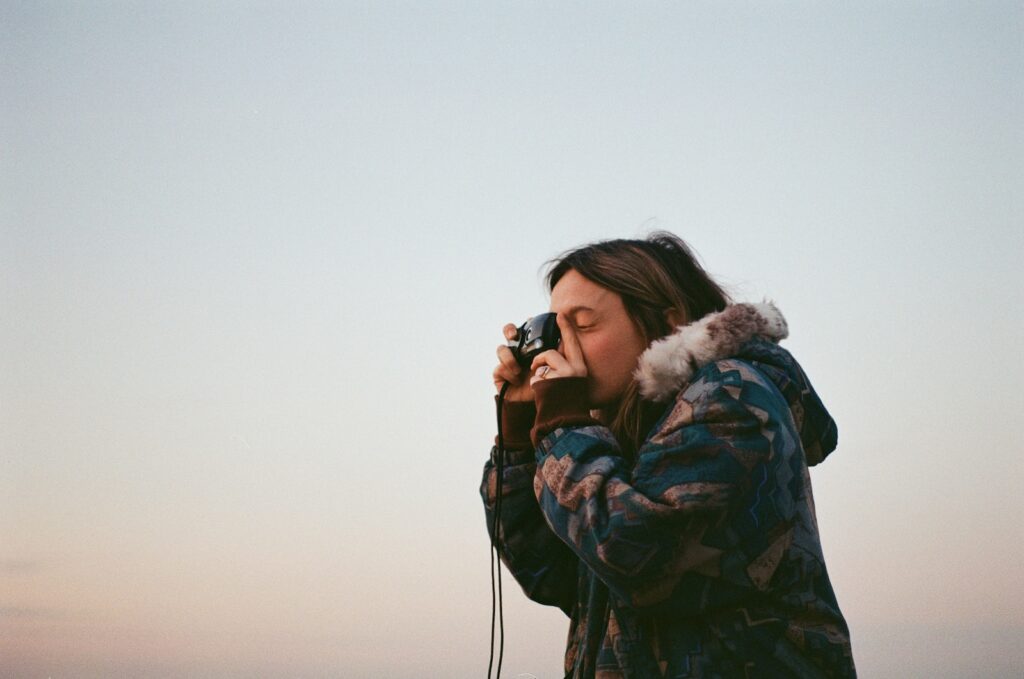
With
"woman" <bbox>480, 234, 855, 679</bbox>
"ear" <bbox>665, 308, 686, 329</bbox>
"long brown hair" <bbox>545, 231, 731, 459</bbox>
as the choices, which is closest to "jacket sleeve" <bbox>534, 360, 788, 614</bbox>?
"woman" <bbox>480, 234, 855, 679</bbox>

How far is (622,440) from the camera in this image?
7.48 feet

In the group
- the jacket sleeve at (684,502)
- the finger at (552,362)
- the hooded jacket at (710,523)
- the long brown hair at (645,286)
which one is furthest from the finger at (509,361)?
the jacket sleeve at (684,502)

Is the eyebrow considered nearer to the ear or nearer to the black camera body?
the black camera body

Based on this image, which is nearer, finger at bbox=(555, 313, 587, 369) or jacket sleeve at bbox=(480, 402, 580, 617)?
finger at bbox=(555, 313, 587, 369)

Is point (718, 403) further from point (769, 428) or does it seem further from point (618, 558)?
point (618, 558)

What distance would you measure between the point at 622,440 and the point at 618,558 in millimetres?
488

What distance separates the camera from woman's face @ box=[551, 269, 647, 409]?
2254 millimetres

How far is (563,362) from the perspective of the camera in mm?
2205

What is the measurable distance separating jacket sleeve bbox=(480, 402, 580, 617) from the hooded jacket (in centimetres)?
34

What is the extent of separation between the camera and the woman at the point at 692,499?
183 centimetres

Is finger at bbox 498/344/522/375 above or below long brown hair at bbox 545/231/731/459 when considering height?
below

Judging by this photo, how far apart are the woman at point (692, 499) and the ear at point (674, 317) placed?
42mm

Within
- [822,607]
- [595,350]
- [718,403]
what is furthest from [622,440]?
[822,607]

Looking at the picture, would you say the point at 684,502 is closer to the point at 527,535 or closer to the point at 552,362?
the point at 552,362
